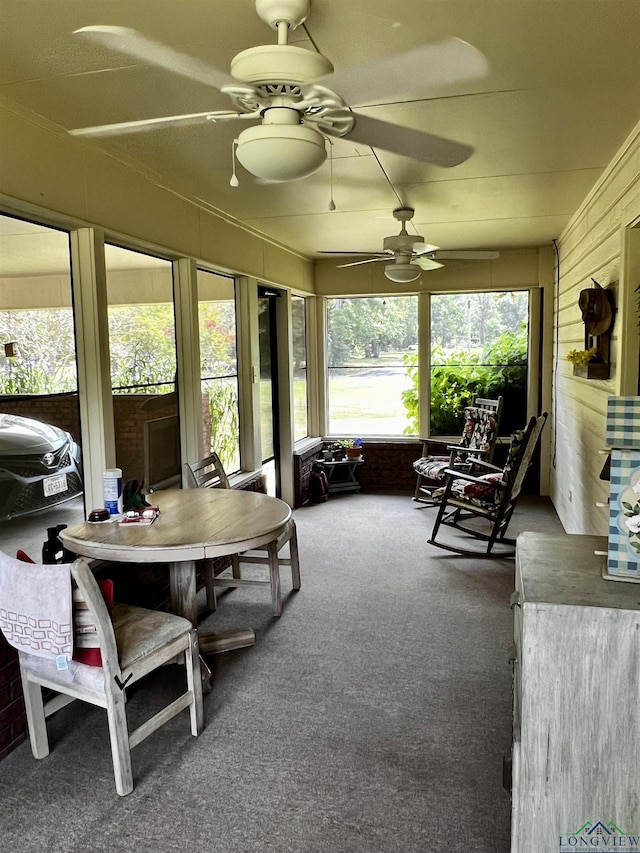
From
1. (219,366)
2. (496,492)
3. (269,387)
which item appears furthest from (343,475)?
(219,366)

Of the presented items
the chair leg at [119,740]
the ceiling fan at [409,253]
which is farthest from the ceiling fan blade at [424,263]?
the chair leg at [119,740]

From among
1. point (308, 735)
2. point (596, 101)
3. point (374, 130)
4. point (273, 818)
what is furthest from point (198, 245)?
point (273, 818)

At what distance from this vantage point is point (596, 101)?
2.57 meters

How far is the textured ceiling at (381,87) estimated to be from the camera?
1865 millimetres

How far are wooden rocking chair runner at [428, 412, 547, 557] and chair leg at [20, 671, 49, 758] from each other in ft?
10.4

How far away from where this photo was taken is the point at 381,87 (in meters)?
2.36

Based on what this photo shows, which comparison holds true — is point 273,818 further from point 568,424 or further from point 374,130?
point 568,424

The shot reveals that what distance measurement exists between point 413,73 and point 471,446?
4141 millimetres

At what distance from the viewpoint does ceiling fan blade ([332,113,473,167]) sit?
2791 millimetres

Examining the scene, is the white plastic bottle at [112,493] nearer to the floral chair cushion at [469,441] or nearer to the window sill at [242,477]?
the window sill at [242,477]

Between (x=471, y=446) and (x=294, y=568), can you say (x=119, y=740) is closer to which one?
(x=294, y=568)

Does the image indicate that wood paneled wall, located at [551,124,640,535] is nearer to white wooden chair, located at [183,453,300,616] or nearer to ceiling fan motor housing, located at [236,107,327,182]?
ceiling fan motor housing, located at [236,107,327,182]

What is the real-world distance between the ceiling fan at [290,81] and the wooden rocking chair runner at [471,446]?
369cm

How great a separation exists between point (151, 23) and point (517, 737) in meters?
2.39
